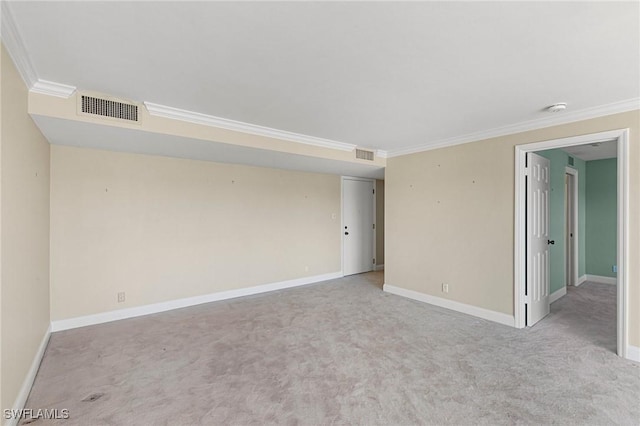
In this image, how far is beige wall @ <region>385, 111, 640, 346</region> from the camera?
284 centimetres

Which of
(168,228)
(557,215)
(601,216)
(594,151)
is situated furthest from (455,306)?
(168,228)

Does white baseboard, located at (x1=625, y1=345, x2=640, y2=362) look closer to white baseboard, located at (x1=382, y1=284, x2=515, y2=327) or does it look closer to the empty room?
the empty room

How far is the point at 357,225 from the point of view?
6.43m

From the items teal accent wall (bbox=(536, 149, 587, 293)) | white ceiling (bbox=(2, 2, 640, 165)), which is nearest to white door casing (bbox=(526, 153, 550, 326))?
teal accent wall (bbox=(536, 149, 587, 293))

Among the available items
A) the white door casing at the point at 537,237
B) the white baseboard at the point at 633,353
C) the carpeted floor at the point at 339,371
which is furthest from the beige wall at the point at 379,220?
the white baseboard at the point at 633,353

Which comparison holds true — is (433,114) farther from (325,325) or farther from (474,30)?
(325,325)

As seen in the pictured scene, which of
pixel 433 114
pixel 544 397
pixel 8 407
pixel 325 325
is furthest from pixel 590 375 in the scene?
pixel 8 407

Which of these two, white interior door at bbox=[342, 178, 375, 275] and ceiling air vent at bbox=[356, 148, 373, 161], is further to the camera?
white interior door at bbox=[342, 178, 375, 275]

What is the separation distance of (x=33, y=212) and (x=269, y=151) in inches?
93.4

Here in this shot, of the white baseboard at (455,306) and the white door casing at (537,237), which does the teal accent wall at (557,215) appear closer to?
the white door casing at (537,237)

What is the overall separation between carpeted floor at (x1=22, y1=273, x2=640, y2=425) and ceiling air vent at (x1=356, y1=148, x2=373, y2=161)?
7.94 ft

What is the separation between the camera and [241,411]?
6.58 ft

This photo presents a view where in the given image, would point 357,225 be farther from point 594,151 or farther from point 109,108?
point 109,108

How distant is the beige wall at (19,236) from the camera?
1.76m
